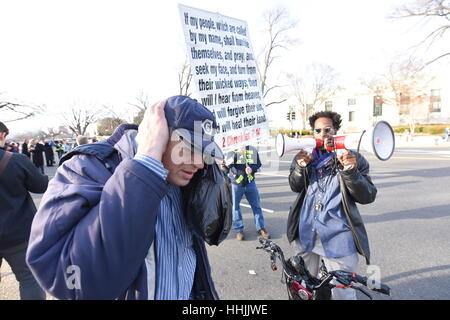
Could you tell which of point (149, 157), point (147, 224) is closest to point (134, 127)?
point (149, 157)

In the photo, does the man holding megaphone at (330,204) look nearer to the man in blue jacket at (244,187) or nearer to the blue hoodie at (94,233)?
the blue hoodie at (94,233)

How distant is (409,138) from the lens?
27.7 meters

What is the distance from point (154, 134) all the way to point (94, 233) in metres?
0.36

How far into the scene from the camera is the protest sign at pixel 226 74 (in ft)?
7.59

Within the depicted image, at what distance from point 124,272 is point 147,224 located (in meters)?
0.16

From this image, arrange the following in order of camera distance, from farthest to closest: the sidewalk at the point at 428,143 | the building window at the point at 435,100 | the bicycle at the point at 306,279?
1. the building window at the point at 435,100
2. the sidewalk at the point at 428,143
3. the bicycle at the point at 306,279

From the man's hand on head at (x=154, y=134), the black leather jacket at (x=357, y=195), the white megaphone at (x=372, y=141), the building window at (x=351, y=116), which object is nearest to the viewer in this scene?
the man's hand on head at (x=154, y=134)

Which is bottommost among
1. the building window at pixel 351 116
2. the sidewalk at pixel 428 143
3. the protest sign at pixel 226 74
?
the sidewalk at pixel 428 143

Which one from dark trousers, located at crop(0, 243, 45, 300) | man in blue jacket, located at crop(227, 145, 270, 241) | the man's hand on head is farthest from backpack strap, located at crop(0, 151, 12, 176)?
man in blue jacket, located at crop(227, 145, 270, 241)

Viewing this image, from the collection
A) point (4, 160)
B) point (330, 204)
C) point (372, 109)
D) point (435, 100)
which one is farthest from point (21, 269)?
point (435, 100)

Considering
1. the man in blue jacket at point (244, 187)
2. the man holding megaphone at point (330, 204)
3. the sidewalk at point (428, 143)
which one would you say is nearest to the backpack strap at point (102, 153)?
the man holding megaphone at point (330, 204)

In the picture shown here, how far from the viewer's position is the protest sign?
2.31m

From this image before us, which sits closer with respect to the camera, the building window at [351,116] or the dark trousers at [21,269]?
the dark trousers at [21,269]
